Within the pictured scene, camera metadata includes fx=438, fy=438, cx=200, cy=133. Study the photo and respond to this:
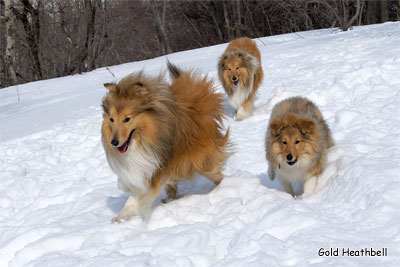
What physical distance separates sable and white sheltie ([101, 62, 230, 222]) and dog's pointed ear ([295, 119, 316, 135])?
36.4 inches

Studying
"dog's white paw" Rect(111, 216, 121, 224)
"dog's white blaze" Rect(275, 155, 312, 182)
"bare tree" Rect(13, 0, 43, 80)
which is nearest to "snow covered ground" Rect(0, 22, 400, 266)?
"dog's white paw" Rect(111, 216, 121, 224)

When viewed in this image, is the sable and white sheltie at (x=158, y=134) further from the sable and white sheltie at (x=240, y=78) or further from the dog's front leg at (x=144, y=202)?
the sable and white sheltie at (x=240, y=78)

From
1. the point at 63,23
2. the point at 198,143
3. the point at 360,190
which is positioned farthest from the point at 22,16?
the point at 360,190

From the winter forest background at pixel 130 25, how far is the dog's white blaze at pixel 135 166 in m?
12.4

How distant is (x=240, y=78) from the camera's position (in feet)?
28.8

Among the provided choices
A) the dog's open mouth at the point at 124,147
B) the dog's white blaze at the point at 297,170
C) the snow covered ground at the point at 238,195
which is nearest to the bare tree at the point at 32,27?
the snow covered ground at the point at 238,195

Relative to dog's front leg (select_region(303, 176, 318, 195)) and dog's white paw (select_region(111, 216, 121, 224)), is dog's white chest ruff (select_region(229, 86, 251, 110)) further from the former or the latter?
dog's white paw (select_region(111, 216, 121, 224))

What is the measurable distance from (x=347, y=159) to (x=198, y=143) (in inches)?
64.0

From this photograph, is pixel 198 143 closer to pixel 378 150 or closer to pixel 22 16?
pixel 378 150

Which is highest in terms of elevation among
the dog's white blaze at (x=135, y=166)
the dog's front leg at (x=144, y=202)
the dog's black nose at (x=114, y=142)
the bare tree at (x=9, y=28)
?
the bare tree at (x=9, y=28)

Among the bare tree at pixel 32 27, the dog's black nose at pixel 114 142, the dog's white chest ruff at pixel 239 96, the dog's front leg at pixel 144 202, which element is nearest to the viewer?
the dog's black nose at pixel 114 142

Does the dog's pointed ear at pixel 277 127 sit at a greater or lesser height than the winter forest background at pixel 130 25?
lesser

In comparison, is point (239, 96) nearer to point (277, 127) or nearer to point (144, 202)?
point (277, 127)

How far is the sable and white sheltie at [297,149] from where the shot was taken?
4.50 metres
